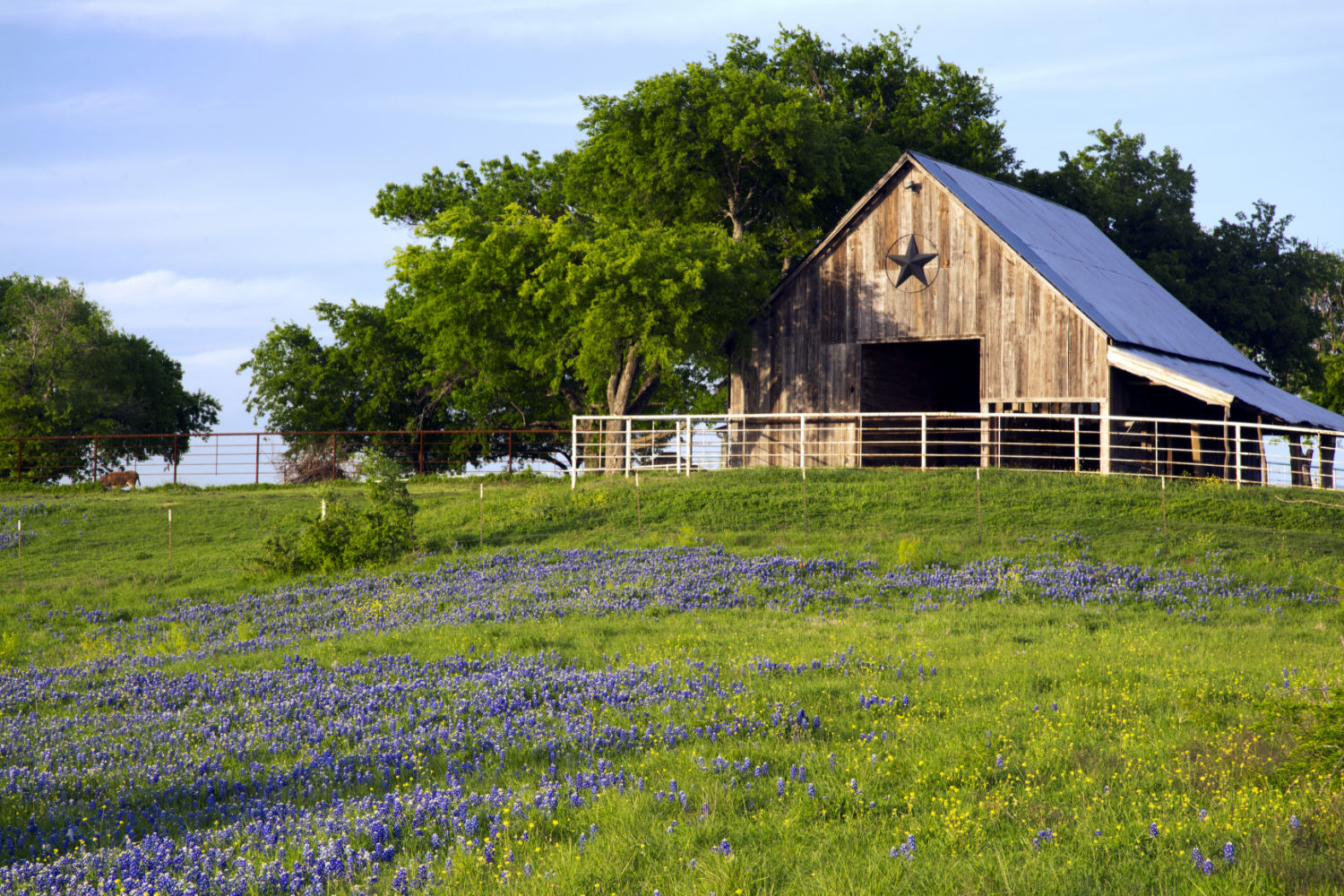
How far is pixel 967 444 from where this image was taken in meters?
28.0

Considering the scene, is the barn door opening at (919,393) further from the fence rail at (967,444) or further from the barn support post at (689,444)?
the barn support post at (689,444)

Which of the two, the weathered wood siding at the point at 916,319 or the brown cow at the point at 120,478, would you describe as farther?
the brown cow at the point at 120,478

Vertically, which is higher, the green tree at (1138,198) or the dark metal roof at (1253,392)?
the green tree at (1138,198)

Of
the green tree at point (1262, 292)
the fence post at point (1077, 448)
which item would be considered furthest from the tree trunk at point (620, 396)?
the green tree at point (1262, 292)

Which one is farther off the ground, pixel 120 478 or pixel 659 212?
pixel 659 212

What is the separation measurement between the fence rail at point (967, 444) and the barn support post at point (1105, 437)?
0.03m

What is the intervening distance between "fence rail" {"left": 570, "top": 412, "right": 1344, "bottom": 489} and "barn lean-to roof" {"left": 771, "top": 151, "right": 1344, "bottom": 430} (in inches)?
54.1

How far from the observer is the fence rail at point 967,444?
2823cm

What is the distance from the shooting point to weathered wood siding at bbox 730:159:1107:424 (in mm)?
28734

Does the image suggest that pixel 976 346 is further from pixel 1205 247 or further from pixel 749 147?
pixel 1205 247

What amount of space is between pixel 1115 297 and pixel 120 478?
33771 mm

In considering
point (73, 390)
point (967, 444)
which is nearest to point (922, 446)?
point (967, 444)

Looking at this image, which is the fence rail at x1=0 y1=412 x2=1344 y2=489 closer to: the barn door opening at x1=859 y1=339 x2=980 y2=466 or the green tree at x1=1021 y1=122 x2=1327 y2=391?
the barn door opening at x1=859 y1=339 x2=980 y2=466

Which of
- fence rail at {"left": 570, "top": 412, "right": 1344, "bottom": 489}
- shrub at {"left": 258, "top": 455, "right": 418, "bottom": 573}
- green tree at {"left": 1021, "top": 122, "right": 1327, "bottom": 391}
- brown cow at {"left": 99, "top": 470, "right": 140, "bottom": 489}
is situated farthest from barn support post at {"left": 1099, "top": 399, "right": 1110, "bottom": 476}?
brown cow at {"left": 99, "top": 470, "right": 140, "bottom": 489}
